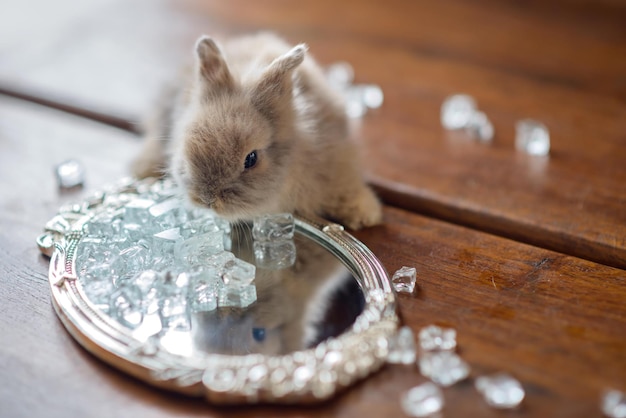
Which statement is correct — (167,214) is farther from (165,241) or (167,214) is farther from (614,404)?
(614,404)

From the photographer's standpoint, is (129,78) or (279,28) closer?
(129,78)

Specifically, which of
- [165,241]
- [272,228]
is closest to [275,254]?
[272,228]

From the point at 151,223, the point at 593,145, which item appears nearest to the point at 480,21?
the point at 593,145

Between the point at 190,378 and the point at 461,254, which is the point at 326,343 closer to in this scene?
the point at 190,378

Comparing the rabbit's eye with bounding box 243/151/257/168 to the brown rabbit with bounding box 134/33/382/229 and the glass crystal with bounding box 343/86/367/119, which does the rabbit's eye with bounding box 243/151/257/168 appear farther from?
the glass crystal with bounding box 343/86/367/119

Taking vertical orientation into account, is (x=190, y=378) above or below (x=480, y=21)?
below

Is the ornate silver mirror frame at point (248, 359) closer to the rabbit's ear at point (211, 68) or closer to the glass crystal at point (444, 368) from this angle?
the glass crystal at point (444, 368)

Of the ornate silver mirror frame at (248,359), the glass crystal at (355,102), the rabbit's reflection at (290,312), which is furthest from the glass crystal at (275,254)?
the glass crystal at (355,102)
